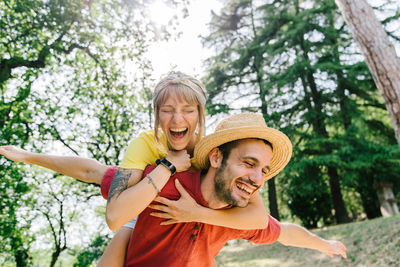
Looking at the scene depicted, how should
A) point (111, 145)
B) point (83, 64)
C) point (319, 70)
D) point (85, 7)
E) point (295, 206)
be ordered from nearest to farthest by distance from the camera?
point (85, 7)
point (83, 64)
point (111, 145)
point (319, 70)
point (295, 206)

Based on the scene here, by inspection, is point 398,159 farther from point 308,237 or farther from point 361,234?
point 308,237

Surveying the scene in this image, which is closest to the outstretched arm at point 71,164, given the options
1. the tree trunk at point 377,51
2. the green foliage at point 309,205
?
the tree trunk at point 377,51

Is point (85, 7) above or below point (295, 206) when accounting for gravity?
above

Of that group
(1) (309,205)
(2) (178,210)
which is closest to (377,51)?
(2) (178,210)

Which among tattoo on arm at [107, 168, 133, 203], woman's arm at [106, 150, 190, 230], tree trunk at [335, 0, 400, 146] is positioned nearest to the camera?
woman's arm at [106, 150, 190, 230]

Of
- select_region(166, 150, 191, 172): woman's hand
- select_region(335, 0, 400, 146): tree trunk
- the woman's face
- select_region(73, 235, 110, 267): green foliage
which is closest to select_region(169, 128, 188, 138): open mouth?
the woman's face

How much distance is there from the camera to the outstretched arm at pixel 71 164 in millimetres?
2359

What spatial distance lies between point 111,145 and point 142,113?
1.89 m

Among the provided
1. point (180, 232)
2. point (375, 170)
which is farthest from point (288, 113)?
point (180, 232)

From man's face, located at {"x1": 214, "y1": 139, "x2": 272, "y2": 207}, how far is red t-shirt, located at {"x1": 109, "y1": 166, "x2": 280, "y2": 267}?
23 centimetres

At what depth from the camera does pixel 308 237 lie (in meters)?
2.80

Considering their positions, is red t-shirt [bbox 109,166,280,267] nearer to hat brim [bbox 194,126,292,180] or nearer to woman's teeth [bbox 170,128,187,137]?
hat brim [bbox 194,126,292,180]

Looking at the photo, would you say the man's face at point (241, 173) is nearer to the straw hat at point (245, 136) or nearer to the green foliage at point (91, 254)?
the straw hat at point (245, 136)

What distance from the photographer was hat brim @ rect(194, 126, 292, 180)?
2.16 m
